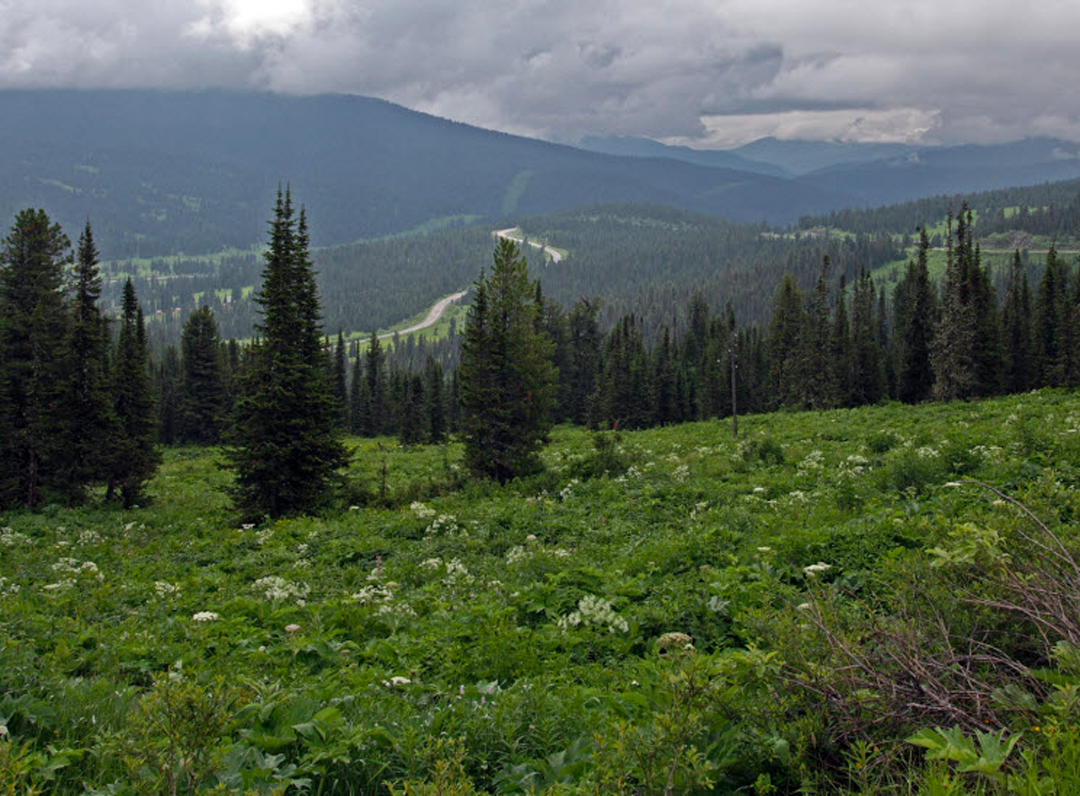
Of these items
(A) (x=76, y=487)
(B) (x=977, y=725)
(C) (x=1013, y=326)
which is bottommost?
(A) (x=76, y=487)

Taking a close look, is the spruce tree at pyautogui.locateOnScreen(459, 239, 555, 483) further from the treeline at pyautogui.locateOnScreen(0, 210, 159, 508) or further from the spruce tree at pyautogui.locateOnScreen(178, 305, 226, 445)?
the spruce tree at pyautogui.locateOnScreen(178, 305, 226, 445)

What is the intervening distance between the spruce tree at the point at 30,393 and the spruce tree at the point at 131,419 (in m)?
1.86

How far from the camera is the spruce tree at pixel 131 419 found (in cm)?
2834

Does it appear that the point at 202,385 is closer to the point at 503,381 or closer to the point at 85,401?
the point at 85,401

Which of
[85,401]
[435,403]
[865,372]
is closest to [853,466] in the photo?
[85,401]

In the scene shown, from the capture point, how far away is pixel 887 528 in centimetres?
920

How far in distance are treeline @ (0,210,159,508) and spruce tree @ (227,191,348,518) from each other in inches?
350

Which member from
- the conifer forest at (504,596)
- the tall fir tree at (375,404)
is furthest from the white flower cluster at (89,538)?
the tall fir tree at (375,404)

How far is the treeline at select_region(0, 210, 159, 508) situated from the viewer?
27.9 metres

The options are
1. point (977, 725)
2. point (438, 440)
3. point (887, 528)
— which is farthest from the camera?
point (438, 440)

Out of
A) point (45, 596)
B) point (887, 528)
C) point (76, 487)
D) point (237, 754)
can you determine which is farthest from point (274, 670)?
point (76, 487)

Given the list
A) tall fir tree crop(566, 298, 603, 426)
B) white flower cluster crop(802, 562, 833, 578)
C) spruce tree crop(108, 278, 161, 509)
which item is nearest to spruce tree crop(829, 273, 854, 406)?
tall fir tree crop(566, 298, 603, 426)

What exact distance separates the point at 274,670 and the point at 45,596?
6.87 meters

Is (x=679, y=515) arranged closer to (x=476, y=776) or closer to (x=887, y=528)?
(x=887, y=528)
